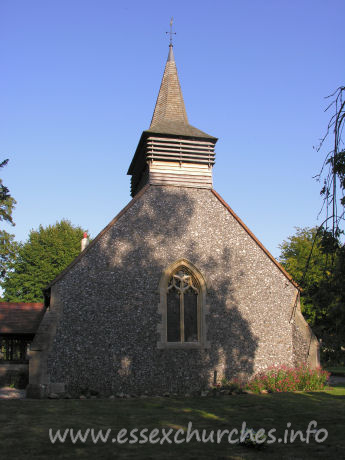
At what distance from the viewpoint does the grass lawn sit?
702 cm

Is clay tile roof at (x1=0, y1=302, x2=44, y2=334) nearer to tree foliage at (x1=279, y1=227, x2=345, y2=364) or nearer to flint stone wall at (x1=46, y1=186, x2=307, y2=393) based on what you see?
flint stone wall at (x1=46, y1=186, x2=307, y2=393)

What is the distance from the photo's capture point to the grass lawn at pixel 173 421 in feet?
23.0

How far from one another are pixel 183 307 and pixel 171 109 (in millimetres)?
9069

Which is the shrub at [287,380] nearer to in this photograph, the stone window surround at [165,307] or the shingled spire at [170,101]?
the stone window surround at [165,307]

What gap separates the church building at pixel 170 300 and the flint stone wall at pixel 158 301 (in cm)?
3

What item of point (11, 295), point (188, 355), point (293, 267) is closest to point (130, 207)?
point (188, 355)

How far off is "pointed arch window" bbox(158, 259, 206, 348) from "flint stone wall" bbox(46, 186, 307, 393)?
0.26m

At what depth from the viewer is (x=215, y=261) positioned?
53.2 ft

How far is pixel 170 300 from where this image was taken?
15578 millimetres

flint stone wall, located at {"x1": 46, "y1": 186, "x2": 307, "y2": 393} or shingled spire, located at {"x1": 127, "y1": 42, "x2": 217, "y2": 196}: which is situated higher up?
shingled spire, located at {"x1": 127, "y1": 42, "x2": 217, "y2": 196}

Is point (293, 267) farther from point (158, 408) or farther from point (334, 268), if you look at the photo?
point (334, 268)

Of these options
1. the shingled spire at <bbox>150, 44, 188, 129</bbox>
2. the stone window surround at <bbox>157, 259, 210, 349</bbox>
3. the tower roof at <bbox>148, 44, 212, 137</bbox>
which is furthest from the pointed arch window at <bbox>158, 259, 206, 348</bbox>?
the shingled spire at <bbox>150, 44, 188, 129</bbox>

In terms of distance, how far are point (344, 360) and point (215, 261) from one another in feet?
35.6

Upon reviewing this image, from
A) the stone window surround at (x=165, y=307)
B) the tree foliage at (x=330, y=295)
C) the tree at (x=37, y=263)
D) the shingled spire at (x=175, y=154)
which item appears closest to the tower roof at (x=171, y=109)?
the shingled spire at (x=175, y=154)
